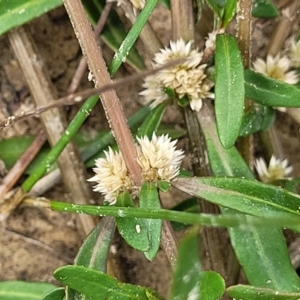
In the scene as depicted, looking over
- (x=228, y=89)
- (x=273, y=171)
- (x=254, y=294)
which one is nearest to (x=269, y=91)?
(x=228, y=89)

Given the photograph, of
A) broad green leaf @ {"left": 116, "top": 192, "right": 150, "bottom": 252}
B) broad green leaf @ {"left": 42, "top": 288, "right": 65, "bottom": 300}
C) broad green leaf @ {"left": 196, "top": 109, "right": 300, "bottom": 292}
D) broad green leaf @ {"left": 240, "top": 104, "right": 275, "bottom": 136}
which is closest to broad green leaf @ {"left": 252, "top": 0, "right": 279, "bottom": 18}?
broad green leaf @ {"left": 240, "top": 104, "right": 275, "bottom": 136}

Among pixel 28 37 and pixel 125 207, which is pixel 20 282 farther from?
pixel 28 37

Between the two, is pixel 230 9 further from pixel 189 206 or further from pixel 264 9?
pixel 189 206

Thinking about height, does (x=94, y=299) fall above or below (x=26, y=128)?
below

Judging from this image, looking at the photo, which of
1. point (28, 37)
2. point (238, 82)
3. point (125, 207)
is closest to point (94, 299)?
point (125, 207)

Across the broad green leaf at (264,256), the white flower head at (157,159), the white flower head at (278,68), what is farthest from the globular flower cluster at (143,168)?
the white flower head at (278,68)

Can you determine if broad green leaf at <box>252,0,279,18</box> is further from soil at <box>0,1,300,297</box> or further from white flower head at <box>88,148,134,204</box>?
white flower head at <box>88,148,134,204</box>
